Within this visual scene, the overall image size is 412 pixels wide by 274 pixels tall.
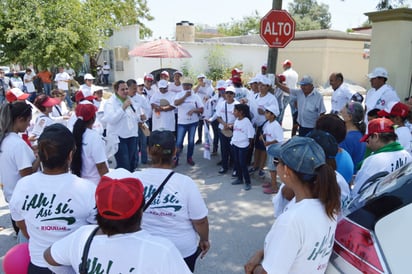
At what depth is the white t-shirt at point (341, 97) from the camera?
270 inches

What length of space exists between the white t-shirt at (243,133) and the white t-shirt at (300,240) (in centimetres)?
440

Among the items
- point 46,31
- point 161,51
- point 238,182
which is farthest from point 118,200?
point 46,31

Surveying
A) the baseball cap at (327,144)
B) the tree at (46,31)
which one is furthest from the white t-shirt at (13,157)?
the tree at (46,31)

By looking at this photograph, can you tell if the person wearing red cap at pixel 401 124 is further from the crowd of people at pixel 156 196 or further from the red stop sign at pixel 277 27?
the red stop sign at pixel 277 27

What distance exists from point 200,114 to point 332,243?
6.13 m

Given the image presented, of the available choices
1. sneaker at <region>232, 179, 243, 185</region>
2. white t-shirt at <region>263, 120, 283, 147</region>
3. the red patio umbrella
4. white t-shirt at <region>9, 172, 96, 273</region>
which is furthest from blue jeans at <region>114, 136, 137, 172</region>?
the red patio umbrella

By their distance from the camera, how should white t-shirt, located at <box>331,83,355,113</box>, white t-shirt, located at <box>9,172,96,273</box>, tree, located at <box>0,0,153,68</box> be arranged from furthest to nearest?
tree, located at <box>0,0,153,68</box> → white t-shirt, located at <box>331,83,355,113</box> → white t-shirt, located at <box>9,172,96,273</box>

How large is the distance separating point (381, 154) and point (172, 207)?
1867mm

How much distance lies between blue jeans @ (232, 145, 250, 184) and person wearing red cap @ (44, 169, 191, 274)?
4.71 meters

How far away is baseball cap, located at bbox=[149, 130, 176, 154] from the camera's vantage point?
8.50ft

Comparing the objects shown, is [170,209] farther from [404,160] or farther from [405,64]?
[405,64]

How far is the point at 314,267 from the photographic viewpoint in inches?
74.2

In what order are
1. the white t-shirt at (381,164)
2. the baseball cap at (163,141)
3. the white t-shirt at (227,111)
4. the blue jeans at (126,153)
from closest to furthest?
the baseball cap at (163,141) → the white t-shirt at (381,164) → the blue jeans at (126,153) → the white t-shirt at (227,111)

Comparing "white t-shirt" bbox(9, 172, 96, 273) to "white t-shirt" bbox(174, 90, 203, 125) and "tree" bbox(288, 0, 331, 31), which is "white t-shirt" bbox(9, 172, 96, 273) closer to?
"white t-shirt" bbox(174, 90, 203, 125)
